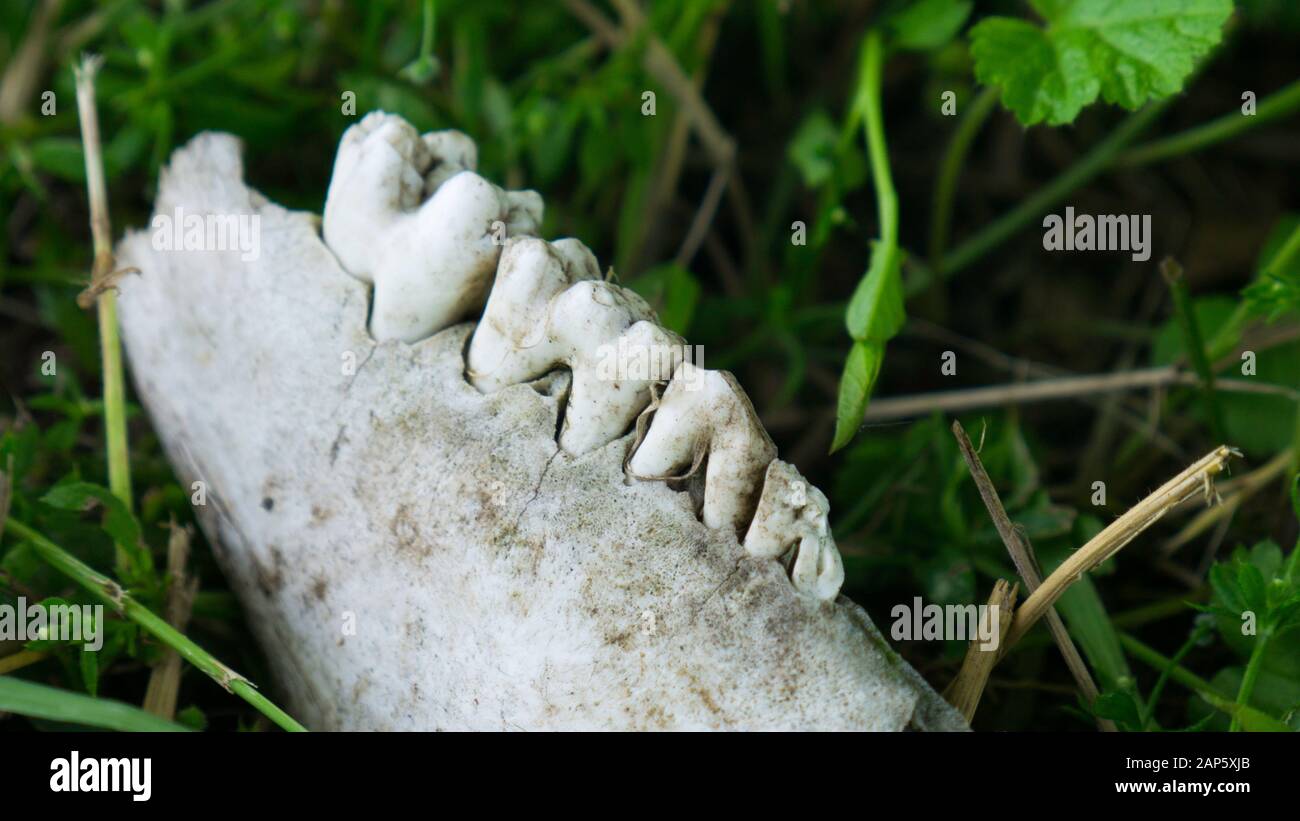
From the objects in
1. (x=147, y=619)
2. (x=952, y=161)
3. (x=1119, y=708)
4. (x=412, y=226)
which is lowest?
(x=1119, y=708)

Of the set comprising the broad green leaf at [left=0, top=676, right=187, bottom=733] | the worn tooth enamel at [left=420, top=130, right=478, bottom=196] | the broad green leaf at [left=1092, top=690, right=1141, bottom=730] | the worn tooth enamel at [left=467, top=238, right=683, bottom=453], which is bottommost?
the broad green leaf at [left=1092, top=690, right=1141, bottom=730]

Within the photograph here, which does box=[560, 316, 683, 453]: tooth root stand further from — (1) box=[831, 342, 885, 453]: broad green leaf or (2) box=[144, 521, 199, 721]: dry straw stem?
(2) box=[144, 521, 199, 721]: dry straw stem

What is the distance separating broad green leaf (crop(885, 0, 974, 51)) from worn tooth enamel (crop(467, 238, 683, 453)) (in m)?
0.93

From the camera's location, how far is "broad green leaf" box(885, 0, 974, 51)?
2.15 meters

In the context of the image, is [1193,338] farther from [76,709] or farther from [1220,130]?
[76,709]

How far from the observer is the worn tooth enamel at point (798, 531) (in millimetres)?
1465

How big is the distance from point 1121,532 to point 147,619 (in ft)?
4.42

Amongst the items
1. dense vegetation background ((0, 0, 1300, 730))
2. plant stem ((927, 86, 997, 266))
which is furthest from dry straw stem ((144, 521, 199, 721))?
plant stem ((927, 86, 997, 266))

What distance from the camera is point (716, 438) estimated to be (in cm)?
149

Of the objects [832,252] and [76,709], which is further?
[832,252]

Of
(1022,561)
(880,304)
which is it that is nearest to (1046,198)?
(880,304)

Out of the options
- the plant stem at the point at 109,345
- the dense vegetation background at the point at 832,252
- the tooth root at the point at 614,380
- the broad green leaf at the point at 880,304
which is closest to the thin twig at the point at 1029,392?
the dense vegetation background at the point at 832,252

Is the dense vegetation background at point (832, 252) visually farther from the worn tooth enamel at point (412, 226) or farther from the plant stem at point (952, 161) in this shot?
the worn tooth enamel at point (412, 226)

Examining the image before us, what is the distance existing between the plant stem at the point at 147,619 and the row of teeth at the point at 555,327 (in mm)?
507
